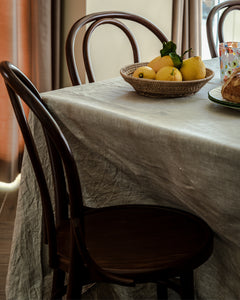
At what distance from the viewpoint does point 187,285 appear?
3.51ft

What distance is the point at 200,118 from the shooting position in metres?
1.04

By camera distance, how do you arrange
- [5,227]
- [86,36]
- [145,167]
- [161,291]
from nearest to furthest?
[145,167] → [161,291] → [86,36] → [5,227]

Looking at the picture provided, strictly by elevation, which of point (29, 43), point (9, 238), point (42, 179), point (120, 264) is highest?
point (29, 43)

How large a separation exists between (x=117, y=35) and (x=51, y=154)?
1566 mm

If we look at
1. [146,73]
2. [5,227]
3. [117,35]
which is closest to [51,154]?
[146,73]

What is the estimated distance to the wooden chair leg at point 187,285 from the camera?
1.06 meters

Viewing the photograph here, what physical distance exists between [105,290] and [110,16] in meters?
0.97

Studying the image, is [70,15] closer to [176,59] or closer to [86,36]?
[86,36]

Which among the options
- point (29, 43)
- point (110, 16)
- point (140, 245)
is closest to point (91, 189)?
point (140, 245)

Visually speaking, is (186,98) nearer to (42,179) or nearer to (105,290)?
(42,179)

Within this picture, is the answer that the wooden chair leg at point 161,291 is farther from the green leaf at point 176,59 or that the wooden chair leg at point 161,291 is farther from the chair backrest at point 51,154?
the green leaf at point 176,59

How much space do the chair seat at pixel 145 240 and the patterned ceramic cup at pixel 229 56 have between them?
42cm

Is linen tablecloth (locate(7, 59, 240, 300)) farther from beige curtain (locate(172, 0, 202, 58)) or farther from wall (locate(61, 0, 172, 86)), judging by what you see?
beige curtain (locate(172, 0, 202, 58))

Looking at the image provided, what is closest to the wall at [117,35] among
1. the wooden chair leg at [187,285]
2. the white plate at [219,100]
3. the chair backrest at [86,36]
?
the chair backrest at [86,36]
